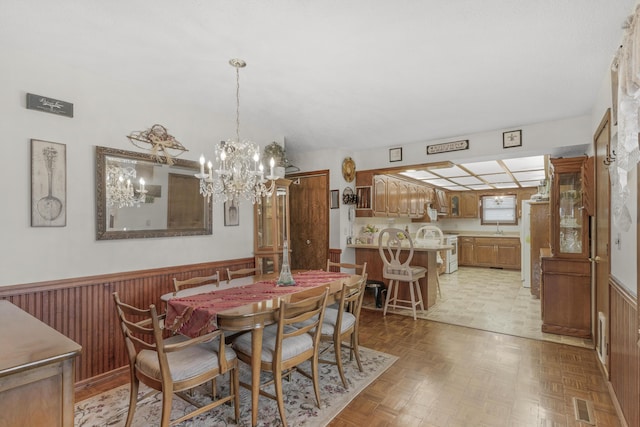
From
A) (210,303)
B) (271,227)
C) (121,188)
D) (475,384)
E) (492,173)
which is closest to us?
(210,303)

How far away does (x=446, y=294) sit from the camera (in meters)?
5.48

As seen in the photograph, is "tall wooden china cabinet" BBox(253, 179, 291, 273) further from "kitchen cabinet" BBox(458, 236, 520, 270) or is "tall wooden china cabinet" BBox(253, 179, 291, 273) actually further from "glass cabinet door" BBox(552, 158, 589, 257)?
"kitchen cabinet" BBox(458, 236, 520, 270)

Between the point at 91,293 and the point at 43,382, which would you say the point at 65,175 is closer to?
the point at 91,293

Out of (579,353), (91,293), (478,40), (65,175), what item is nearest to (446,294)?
(579,353)

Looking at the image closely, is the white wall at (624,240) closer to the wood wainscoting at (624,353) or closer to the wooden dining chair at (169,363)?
the wood wainscoting at (624,353)

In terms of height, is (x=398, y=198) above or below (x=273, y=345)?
above

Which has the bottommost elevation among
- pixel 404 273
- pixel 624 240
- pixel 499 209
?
pixel 404 273

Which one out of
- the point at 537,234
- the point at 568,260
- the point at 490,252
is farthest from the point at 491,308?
the point at 490,252

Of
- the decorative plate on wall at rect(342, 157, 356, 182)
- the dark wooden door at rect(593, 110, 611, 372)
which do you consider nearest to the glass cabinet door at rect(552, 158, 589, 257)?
the dark wooden door at rect(593, 110, 611, 372)

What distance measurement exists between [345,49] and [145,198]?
215 centimetres

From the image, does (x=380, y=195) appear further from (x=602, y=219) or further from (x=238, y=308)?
(x=238, y=308)

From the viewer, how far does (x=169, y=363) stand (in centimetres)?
183

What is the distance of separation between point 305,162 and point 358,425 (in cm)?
391

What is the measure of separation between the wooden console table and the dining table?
0.73m
